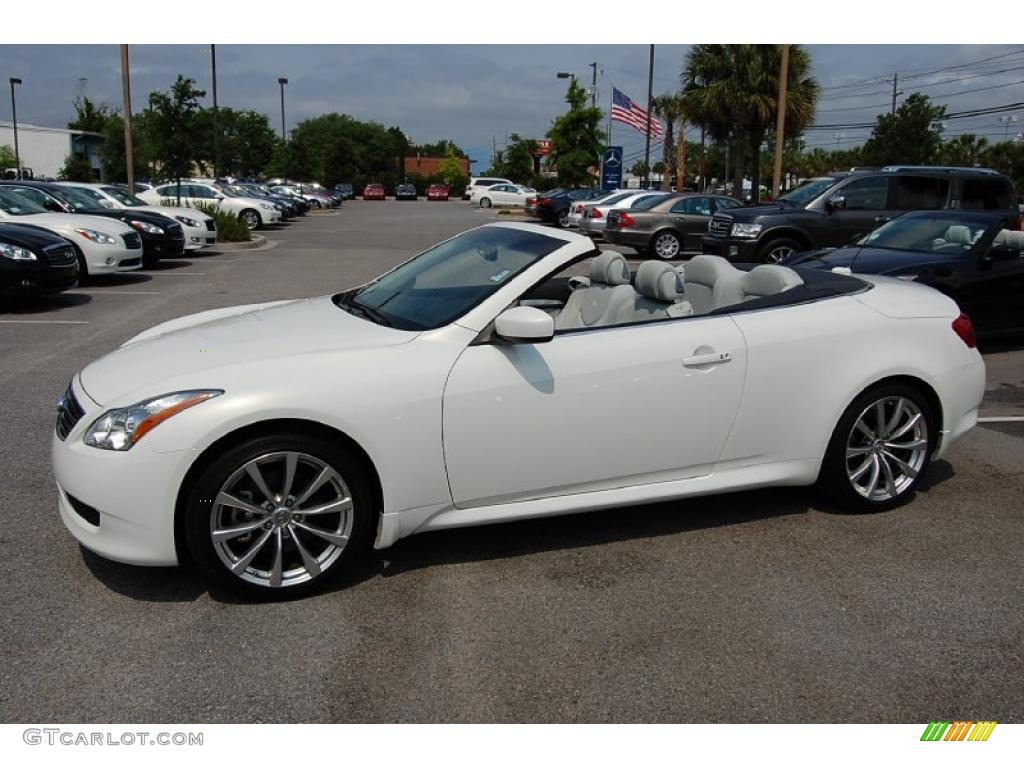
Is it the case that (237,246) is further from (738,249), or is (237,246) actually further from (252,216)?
(738,249)

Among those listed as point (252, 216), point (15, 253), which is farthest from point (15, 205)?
point (252, 216)

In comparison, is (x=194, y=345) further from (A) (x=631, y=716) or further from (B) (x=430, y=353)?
(A) (x=631, y=716)

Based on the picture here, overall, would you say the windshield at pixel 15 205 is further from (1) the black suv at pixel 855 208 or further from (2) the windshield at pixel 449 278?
(2) the windshield at pixel 449 278

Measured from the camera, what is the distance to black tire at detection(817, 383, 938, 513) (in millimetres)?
4508

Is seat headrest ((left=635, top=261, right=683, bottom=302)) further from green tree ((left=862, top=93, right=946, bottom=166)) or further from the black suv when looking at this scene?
green tree ((left=862, top=93, right=946, bottom=166))

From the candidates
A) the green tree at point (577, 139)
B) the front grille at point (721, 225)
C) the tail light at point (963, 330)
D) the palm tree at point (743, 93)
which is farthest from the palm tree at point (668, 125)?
the tail light at point (963, 330)

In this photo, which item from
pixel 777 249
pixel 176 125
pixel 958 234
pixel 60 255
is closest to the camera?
pixel 958 234

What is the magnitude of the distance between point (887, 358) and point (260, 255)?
18.0 meters

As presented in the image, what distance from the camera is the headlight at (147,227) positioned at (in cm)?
1647

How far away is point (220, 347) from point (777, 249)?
11964 mm

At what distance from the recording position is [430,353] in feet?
12.3

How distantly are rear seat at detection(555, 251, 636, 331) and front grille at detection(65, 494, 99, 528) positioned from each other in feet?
7.29

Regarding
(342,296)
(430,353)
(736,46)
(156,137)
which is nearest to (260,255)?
(156,137)
